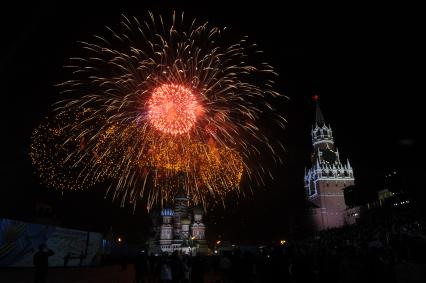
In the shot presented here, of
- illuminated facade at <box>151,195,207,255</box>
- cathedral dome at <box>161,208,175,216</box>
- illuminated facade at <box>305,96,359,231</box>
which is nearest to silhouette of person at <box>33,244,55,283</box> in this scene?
illuminated facade at <box>151,195,207,255</box>

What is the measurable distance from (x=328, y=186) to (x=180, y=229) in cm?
3893

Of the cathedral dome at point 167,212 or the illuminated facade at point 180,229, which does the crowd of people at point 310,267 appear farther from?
the cathedral dome at point 167,212

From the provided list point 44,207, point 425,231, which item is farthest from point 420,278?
point 44,207

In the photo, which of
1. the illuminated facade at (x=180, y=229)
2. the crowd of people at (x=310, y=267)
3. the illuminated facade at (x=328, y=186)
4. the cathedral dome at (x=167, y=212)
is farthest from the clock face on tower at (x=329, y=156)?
the crowd of people at (x=310, y=267)

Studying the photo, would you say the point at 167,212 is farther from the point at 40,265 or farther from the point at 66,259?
the point at 40,265

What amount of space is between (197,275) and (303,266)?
3217 millimetres

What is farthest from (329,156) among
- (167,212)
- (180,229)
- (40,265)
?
(40,265)

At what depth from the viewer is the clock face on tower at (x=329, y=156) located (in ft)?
333

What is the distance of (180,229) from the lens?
9019 centimetres

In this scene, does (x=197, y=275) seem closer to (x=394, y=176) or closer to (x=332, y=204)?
(x=394, y=176)

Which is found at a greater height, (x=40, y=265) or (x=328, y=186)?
(x=328, y=186)

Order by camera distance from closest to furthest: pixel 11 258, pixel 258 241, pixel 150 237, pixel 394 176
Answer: pixel 11 258, pixel 394 176, pixel 150 237, pixel 258 241

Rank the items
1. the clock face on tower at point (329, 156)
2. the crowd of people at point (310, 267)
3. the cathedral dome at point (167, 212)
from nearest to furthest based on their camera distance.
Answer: the crowd of people at point (310, 267) < the cathedral dome at point (167, 212) < the clock face on tower at point (329, 156)

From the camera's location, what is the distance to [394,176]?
61781mm
